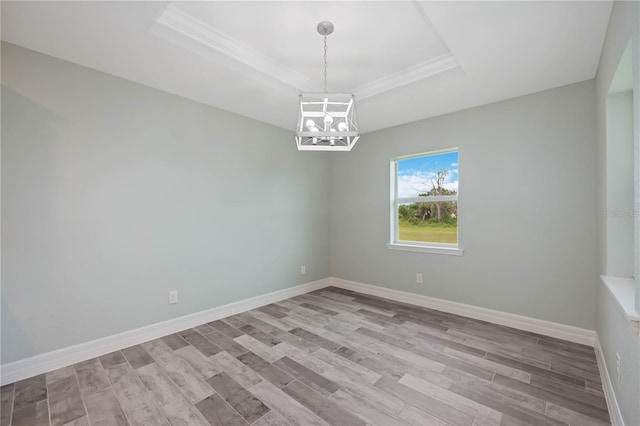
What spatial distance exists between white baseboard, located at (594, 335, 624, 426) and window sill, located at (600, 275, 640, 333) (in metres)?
0.63

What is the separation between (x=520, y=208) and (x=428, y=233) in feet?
3.70

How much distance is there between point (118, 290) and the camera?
252cm

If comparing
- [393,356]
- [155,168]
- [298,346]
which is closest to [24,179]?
[155,168]

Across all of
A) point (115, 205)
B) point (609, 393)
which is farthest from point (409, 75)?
point (115, 205)

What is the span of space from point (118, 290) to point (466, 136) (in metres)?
4.16

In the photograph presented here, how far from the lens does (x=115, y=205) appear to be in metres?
2.52

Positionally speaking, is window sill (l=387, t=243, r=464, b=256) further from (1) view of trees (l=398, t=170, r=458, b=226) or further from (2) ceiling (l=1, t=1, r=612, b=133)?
(2) ceiling (l=1, t=1, r=612, b=133)

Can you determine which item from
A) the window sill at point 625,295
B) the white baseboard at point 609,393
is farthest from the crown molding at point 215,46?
the white baseboard at point 609,393

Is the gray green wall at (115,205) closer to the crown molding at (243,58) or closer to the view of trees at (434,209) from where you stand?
the crown molding at (243,58)

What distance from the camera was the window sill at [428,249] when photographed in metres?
3.37

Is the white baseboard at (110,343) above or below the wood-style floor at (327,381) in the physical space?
above

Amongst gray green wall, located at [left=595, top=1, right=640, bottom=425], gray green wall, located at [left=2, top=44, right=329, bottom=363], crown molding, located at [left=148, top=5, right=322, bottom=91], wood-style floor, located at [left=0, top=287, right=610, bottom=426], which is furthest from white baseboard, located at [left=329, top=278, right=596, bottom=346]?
crown molding, located at [left=148, top=5, right=322, bottom=91]

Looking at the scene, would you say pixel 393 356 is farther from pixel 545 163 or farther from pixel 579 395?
pixel 545 163

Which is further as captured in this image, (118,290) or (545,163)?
(545,163)
